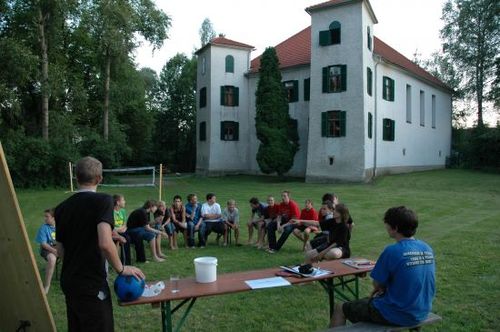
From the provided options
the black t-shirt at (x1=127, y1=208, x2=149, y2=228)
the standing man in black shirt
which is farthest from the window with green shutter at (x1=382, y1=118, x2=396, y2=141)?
the standing man in black shirt

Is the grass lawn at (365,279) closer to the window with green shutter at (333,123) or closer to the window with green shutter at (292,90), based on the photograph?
the window with green shutter at (333,123)

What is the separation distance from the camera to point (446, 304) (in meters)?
6.13

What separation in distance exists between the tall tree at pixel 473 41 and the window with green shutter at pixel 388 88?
35.7ft

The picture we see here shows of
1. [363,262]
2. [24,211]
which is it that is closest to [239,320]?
[363,262]

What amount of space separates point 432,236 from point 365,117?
633 inches

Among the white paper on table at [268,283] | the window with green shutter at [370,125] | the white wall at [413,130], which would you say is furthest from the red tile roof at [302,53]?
the white paper on table at [268,283]

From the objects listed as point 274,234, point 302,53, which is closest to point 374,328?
point 274,234

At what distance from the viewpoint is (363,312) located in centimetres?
405

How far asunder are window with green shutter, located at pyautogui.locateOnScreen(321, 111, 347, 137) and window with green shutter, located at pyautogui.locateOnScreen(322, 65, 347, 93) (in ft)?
4.47

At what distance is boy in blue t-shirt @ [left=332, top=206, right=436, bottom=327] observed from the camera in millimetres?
3799

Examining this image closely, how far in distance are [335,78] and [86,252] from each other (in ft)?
82.7

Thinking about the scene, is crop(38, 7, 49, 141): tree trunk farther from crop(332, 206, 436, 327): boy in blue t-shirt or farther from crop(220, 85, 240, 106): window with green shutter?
crop(332, 206, 436, 327): boy in blue t-shirt

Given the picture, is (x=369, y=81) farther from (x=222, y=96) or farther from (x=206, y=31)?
(x=206, y=31)

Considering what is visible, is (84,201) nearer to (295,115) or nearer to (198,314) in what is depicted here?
(198,314)
